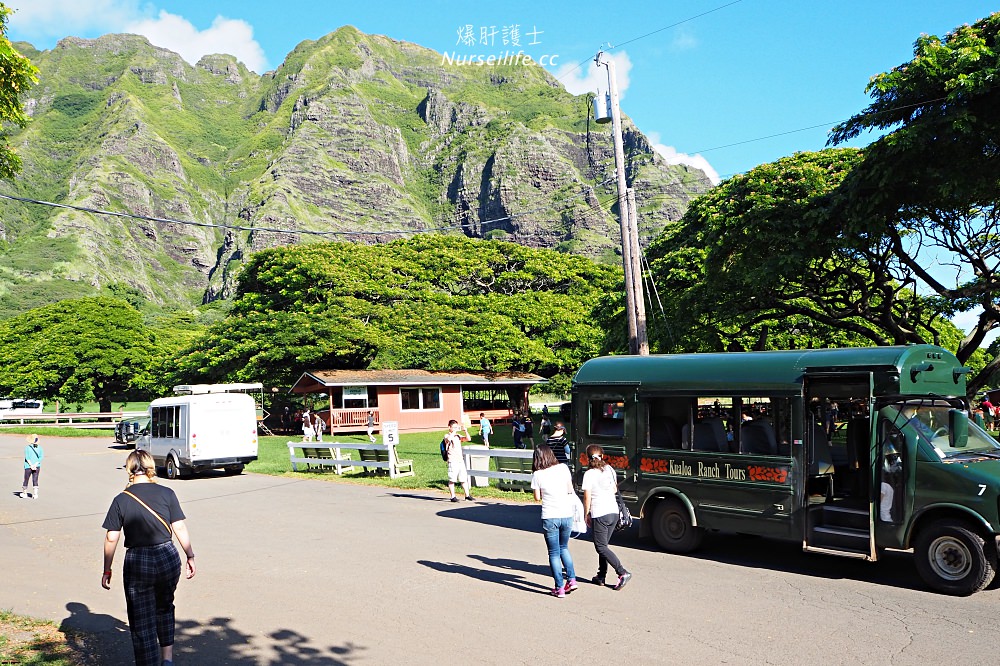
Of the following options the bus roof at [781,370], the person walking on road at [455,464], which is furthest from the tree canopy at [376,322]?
the bus roof at [781,370]

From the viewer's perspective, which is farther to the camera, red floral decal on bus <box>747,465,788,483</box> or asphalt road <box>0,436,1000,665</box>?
red floral decal on bus <box>747,465,788,483</box>

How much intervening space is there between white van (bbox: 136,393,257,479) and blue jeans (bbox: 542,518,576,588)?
1741cm

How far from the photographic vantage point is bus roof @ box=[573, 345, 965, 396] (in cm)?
916

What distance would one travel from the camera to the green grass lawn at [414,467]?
18.8 metres

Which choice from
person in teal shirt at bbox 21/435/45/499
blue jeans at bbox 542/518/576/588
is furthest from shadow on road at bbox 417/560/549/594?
person in teal shirt at bbox 21/435/45/499

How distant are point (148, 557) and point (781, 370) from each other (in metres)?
7.58

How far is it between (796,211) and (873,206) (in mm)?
3730

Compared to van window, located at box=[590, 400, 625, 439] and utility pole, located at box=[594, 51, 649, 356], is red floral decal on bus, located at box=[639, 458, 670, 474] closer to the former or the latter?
van window, located at box=[590, 400, 625, 439]

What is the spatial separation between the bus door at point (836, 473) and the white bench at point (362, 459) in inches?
503

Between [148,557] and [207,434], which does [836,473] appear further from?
[207,434]

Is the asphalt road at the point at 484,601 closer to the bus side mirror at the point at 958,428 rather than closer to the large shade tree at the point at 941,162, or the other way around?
the bus side mirror at the point at 958,428

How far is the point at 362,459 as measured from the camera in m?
22.4

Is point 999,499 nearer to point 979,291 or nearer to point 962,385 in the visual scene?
point 962,385

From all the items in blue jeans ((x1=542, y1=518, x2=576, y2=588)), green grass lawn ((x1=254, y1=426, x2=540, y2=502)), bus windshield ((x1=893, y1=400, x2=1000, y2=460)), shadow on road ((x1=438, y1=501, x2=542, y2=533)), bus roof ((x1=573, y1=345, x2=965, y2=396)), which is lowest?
green grass lawn ((x1=254, y1=426, x2=540, y2=502))
